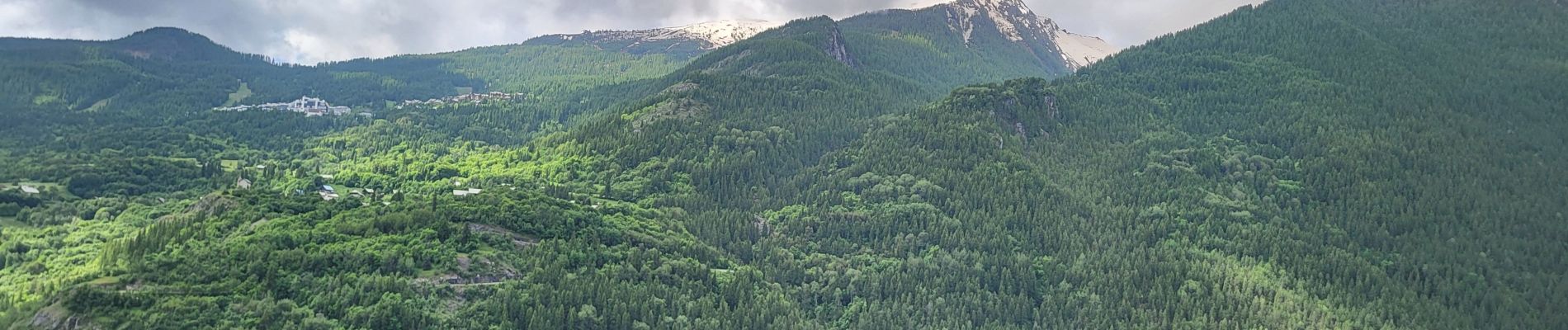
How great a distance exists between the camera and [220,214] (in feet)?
579

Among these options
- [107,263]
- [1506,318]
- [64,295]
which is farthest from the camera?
[1506,318]

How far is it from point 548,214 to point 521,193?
12.5 meters

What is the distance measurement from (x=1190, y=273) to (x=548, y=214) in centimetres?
8204

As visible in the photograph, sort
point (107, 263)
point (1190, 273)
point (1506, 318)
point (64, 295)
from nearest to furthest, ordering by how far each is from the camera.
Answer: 1. point (64, 295)
2. point (107, 263)
3. point (1506, 318)
4. point (1190, 273)

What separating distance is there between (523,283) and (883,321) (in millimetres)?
44444

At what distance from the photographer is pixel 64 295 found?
136625 mm

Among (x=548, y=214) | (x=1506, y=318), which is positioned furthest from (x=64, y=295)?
(x=1506, y=318)

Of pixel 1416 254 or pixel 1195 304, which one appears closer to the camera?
pixel 1195 304

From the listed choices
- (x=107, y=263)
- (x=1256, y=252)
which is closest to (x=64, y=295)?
(x=107, y=263)

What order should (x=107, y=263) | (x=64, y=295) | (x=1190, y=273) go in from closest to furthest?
(x=64, y=295), (x=107, y=263), (x=1190, y=273)

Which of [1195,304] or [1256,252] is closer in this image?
[1195,304]

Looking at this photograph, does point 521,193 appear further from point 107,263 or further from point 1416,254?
point 1416,254

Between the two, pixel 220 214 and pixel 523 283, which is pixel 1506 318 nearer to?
pixel 523 283

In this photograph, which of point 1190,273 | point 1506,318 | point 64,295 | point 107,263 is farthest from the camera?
point 1190,273
